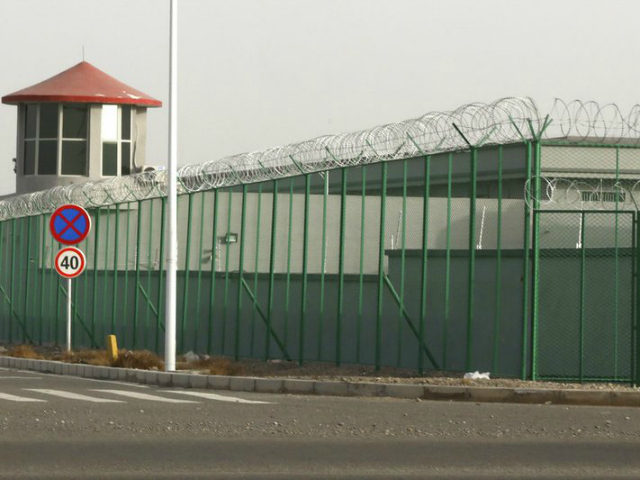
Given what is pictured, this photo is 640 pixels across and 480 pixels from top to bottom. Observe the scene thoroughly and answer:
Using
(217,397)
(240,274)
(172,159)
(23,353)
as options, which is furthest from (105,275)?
(217,397)

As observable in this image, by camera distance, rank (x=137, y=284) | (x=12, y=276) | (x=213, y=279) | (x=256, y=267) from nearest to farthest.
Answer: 1. (x=256, y=267)
2. (x=213, y=279)
3. (x=137, y=284)
4. (x=12, y=276)

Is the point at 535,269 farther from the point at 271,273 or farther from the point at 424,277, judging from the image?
the point at 271,273

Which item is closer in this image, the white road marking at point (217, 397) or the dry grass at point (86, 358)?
the white road marking at point (217, 397)

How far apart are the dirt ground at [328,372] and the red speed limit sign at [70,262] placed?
4.78 ft

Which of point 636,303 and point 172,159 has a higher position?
point 172,159

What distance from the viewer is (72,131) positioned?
162ft

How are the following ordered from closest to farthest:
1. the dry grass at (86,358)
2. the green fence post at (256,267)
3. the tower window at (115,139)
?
1. the dry grass at (86,358)
2. the green fence post at (256,267)
3. the tower window at (115,139)

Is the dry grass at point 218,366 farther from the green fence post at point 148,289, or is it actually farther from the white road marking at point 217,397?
the green fence post at point 148,289

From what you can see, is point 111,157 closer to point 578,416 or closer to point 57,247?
point 57,247

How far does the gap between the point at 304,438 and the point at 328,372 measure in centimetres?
836

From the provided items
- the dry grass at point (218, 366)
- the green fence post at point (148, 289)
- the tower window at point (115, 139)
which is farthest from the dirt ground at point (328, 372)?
the tower window at point (115, 139)

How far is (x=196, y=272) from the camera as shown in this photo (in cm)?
2630

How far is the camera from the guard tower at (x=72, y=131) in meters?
49.1

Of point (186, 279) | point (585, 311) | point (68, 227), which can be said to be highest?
point (68, 227)
